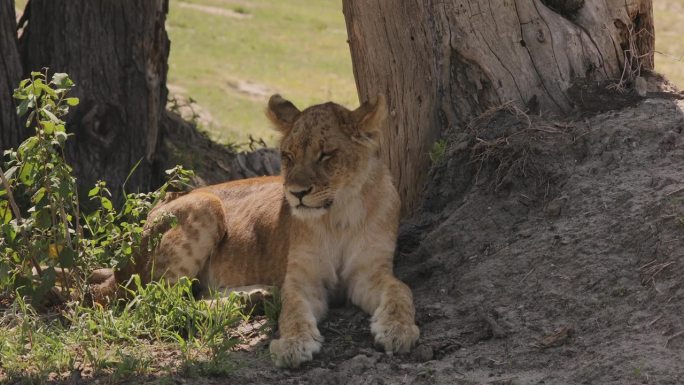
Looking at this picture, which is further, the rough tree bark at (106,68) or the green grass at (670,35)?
the green grass at (670,35)

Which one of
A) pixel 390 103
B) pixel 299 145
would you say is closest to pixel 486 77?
pixel 390 103

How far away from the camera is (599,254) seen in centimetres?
616

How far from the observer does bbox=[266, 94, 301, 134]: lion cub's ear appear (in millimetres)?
6828

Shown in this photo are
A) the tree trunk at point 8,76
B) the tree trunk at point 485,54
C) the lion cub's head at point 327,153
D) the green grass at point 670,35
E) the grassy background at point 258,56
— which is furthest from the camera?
the green grass at point 670,35

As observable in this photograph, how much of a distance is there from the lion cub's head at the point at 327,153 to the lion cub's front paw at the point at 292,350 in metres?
0.77

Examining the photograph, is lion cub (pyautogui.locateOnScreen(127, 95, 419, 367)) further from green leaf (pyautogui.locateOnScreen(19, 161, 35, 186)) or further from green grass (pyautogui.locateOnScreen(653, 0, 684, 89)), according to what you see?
green grass (pyautogui.locateOnScreen(653, 0, 684, 89))

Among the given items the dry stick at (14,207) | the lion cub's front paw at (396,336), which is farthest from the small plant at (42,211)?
the lion cub's front paw at (396,336)

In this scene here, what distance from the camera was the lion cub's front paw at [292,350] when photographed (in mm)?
5895

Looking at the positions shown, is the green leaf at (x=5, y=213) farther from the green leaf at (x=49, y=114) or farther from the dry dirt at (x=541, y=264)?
the dry dirt at (x=541, y=264)

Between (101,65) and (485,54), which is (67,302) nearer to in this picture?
(101,65)

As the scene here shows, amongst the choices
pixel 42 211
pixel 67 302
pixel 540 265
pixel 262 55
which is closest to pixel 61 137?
pixel 42 211

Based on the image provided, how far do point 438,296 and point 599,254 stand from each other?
96 cm

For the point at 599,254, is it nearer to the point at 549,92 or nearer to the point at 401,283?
the point at 401,283

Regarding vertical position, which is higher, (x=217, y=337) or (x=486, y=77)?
(x=486, y=77)
